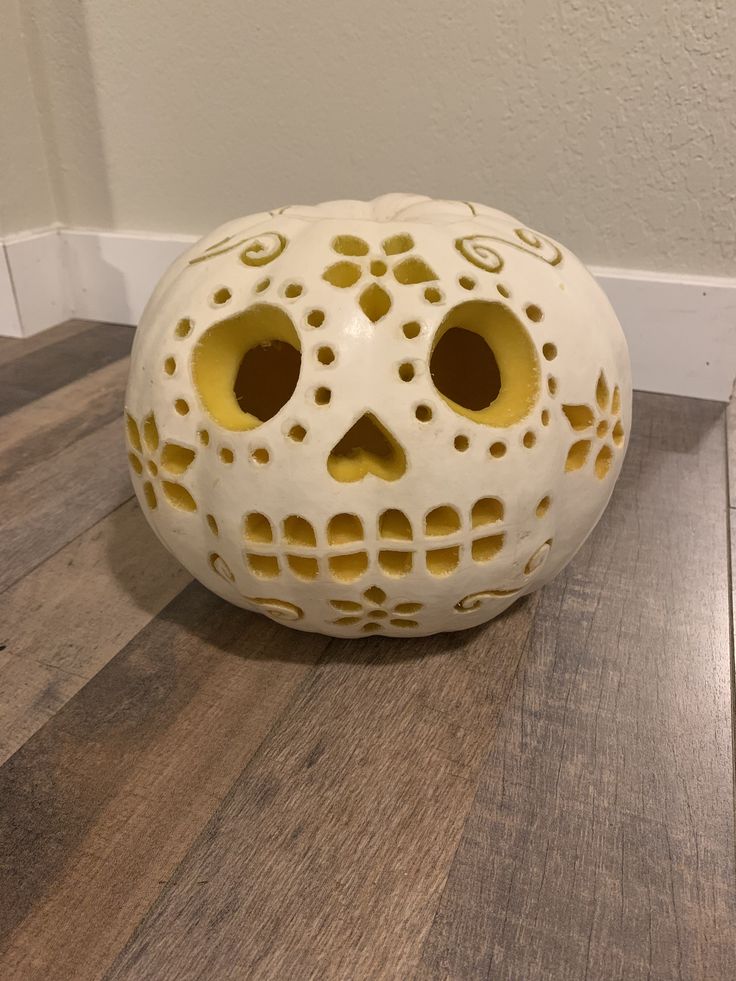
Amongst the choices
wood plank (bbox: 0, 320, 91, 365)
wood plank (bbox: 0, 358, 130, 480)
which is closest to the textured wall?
wood plank (bbox: 0, 320, 91, 365)

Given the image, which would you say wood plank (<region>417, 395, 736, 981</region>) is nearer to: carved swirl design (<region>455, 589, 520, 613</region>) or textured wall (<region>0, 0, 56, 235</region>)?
carved swirl design (<region>455, 589, 520, 613</region>)

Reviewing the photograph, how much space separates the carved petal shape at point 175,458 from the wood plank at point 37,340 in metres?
1.06

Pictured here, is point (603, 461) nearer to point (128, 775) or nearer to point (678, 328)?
point (128, 775)

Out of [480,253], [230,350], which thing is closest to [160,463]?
[230,350]

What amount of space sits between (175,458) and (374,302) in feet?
0.76

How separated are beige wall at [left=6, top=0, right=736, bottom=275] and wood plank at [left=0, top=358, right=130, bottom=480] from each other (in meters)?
0.46

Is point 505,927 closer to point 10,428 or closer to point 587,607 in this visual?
point 587,607

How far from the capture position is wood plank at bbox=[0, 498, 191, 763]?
2.41 ft

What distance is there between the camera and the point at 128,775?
0.65 metres

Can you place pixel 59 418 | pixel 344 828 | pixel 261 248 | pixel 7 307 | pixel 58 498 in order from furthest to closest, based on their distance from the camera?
pixel 7 307 < pixel 59 418 < pixel 58 498 < pixel 261 248 < pixel 344 828

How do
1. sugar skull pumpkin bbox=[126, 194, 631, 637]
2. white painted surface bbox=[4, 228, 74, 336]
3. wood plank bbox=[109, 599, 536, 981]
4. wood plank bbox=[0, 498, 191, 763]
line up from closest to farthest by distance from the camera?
wood plank bbox=[109, 599, 536, 981]
sugar skull pumpkin bbox=[126, 194, 631, 637]
wood plank bbox=[0, 498, 191, 763]
white painted surface bbox=[4, 228, 74, 336]

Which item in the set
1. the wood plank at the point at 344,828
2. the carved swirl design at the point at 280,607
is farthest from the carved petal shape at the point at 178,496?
the wood plank at the point at 344,828

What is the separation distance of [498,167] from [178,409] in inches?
37.3

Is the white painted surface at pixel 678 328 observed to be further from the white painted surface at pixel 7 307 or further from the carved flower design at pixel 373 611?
the white painted surface at pixel 7 307
